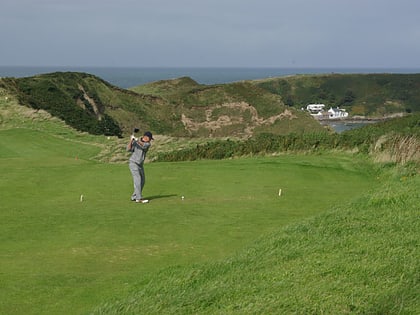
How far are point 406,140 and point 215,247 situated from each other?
11.6 meters

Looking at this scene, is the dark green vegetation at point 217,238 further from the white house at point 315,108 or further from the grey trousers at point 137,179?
the white house at point 315,108

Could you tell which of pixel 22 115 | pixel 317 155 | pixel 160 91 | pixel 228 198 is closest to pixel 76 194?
pixel 228 198

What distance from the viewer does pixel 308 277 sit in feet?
24.5

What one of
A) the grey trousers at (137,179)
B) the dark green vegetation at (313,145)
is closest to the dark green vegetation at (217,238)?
the grey trousers at (137,179)

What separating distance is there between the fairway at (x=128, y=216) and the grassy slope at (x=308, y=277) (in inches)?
30.5

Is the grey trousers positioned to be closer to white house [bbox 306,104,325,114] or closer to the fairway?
the fairway

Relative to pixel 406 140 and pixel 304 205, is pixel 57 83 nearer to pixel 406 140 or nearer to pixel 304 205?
pixel 406 140

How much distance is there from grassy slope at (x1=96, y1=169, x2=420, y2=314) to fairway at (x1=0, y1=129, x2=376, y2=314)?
2.54 ft

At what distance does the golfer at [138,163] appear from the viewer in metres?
14.4

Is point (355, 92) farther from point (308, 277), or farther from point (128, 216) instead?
point (308, 277)

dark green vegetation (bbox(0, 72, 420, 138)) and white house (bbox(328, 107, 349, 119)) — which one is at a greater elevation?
dark green vegetation (bbox(0, 72, 420, 138))

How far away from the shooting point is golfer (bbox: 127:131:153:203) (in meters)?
14.4

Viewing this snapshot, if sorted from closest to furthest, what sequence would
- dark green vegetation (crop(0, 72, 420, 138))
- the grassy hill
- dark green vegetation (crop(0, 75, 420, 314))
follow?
dark green vegetation (crop(0, 75, 420, 314)) < dark green vegetation (crop(0, 72, 420, 138)) < the grassy hill

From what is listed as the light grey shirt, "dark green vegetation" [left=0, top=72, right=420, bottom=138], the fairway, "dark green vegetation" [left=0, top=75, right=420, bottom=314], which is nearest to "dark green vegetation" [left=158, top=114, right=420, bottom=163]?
"dark green vegetation" [left=0, top=75, right=420, bottom=314]
